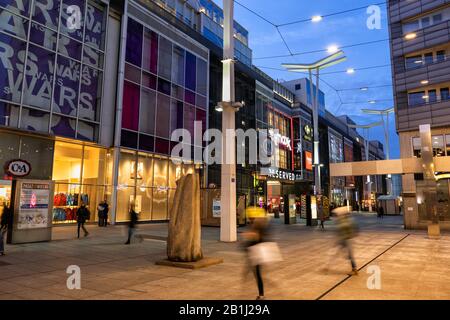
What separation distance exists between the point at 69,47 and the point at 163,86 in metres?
8.49

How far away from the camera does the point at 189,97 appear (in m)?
32.5

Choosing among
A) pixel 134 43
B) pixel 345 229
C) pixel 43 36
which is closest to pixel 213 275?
pixel 345 229

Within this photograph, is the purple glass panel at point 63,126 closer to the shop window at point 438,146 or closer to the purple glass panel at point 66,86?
the purple glass panel at point 66,86

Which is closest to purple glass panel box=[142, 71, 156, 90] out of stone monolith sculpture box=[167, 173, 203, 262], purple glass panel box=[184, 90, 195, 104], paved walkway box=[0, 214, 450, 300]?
purple glass panel box=[184, 90, 195, 104]

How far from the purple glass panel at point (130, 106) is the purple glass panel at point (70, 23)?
14.9 ft

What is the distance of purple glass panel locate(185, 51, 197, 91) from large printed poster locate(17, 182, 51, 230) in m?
19.7

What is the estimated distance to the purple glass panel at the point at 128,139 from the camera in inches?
1006

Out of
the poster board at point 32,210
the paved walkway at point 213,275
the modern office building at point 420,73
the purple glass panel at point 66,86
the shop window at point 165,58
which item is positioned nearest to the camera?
the paved walkway at point 213,275

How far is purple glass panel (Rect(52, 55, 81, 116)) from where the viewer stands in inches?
865

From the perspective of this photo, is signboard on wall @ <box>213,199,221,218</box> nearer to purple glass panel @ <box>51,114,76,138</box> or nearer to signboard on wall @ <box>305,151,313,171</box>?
purple glass panel @ <box>51,114,76,138</box>

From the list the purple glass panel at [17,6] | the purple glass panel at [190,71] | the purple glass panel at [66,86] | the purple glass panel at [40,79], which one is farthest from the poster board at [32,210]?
the purple glass panel at [190,71]
